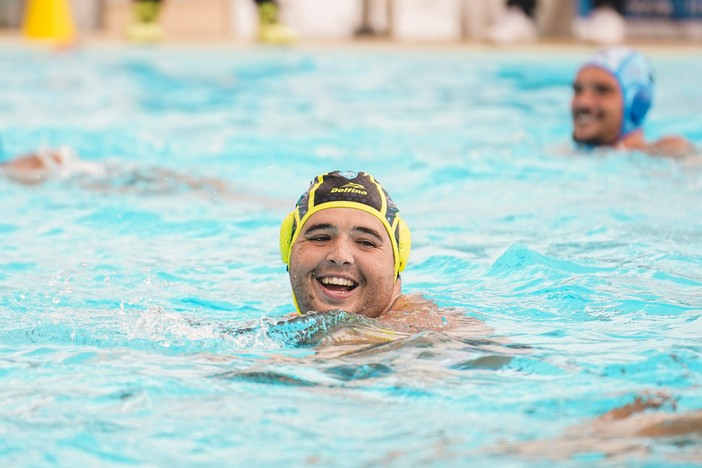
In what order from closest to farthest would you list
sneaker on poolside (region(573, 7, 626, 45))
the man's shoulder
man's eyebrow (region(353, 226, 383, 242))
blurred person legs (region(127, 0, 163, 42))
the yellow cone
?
man's eyebrow (region(353, 226, 383, 242)) < the man's shoulder < the yellow cone < blurred person legs (region(127, 0, 163, 42)) < sneaker on poolside (region(573, 7, 626, 45))

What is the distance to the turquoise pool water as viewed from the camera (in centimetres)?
315

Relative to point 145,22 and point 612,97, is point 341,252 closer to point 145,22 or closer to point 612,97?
Result: point 612,97

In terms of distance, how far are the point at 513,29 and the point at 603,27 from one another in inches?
63.5

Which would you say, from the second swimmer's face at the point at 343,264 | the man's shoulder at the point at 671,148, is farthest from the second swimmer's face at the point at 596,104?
the second swimmer's face at the point at 343,264

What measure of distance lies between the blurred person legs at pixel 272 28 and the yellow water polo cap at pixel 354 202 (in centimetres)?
1229

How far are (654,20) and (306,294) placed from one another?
14.9m

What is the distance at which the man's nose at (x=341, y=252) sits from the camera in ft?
13.4

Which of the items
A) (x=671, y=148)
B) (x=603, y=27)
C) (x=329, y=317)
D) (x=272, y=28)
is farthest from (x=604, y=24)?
(x=329, y=317)

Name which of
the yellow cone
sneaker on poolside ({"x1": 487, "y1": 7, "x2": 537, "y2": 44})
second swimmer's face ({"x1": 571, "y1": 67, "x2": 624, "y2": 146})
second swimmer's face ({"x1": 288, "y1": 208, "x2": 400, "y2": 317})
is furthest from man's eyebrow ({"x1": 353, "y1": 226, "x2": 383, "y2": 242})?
sneaker on poolside ({"x1": 487, "y1": 7, "x2": 537, "y2": 44})

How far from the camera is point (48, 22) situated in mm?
16078

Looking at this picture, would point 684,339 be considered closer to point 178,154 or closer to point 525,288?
point 525,288

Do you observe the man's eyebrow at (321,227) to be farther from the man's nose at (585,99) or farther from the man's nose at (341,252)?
the man's nose at (585,99)

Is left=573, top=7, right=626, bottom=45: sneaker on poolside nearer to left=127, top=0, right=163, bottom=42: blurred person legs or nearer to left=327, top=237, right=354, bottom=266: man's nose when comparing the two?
left=127, top=0, right=163, bottom=42: blurred person legs

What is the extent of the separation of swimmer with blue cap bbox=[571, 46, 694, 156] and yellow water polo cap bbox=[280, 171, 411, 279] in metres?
4.37
